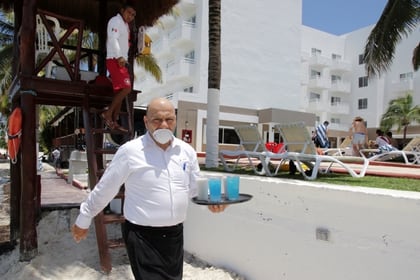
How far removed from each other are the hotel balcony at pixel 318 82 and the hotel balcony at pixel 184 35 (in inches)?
638

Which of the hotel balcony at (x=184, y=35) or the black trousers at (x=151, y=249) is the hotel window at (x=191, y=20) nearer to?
the hotel balcony at (x=184, y=35)

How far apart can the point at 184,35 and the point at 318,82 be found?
17.6m

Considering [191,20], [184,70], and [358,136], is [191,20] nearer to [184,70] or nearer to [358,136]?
[184,70]

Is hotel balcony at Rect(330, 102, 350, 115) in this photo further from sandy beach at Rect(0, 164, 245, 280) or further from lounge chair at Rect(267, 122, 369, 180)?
sandy beach at Rect(0, 164, 245, 280)

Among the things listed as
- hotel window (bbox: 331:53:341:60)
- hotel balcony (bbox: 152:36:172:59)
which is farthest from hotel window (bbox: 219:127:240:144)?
hotel window (bbox: 331:53:341:60)

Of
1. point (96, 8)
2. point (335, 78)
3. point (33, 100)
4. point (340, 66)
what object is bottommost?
point (33, 100)

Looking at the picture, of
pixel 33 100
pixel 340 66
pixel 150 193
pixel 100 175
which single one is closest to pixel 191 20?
pixel 340 66

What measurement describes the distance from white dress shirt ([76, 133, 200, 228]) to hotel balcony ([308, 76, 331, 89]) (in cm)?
4153

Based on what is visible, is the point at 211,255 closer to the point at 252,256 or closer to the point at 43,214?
the point at 252,256

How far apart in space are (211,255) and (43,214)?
3512 mm

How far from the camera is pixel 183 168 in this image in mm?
2959

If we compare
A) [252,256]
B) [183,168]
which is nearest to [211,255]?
[252,256]

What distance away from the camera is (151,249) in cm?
284

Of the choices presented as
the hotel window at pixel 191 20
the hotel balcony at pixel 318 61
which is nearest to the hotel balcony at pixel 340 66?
the hotel balcony at pixel 318 61
